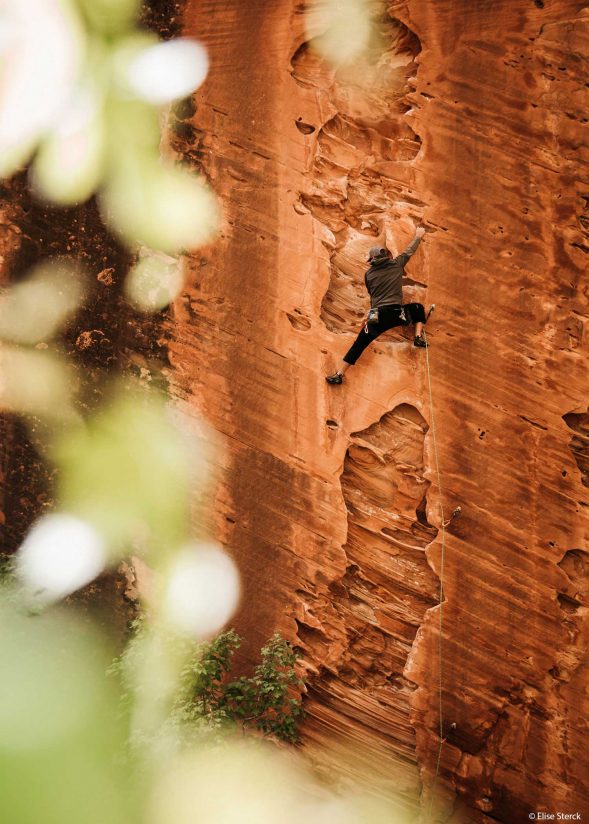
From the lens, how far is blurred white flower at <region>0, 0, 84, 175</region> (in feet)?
23.0

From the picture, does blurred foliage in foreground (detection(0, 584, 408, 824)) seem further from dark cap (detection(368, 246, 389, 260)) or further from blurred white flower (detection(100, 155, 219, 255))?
blurred white flower (detection(100, 155, 219, 255))

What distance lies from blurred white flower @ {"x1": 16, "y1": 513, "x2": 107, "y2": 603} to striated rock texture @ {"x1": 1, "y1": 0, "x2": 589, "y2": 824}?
1578 millimetres

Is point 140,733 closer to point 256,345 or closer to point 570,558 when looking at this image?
point 256,345

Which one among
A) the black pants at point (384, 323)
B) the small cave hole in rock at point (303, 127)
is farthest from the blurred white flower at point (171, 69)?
the black pants at point (384, 323)

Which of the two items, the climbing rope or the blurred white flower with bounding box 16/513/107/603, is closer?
the climbing rope

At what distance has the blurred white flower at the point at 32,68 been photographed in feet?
23.0

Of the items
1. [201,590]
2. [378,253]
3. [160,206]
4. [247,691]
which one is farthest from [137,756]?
[160,206]

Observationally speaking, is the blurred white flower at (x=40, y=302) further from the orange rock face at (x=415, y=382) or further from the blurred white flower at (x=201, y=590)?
the blurred white flower at (x=201, y=590)

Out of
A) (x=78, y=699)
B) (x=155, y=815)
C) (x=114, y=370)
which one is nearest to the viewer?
(x=155, y=815)

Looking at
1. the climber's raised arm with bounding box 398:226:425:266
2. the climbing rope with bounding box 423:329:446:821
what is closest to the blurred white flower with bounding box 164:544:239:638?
the climbing rope with bounding box 423:329:446:821

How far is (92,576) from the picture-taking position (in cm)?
677

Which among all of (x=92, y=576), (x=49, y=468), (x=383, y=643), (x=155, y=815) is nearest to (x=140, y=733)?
(x=155, y=815)

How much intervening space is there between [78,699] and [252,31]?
24.6 feet

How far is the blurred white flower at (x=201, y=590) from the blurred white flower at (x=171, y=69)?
5074 millimetres
